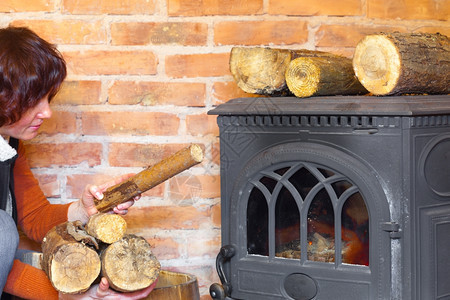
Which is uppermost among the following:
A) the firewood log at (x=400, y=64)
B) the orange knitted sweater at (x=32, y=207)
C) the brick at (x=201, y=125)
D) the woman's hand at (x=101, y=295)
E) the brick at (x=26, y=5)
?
the brick at (x=26, y=5)

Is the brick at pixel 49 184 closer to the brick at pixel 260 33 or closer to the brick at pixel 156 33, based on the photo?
the brick at pixel 156 33

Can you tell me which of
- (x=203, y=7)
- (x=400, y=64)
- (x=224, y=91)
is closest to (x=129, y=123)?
(x=224, y=91)

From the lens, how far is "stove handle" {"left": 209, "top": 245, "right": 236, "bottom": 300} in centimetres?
165

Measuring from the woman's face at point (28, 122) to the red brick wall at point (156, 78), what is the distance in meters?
0.32

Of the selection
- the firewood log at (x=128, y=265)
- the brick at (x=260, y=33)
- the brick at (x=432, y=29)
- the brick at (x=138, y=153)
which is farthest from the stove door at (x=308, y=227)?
the brick at (x=432, y=29)

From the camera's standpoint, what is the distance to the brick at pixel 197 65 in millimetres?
1942

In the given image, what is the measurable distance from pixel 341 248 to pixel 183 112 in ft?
2.28

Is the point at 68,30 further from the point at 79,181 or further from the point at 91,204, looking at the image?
the point at 91,204

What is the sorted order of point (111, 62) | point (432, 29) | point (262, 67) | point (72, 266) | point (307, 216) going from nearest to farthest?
point (72, 266), point (307, 216), point (262, 67), point (111, 62), point (432, 29)

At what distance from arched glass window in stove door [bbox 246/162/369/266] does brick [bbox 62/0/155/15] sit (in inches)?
26.6

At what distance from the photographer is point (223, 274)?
5.52 feet

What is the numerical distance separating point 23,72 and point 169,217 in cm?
68

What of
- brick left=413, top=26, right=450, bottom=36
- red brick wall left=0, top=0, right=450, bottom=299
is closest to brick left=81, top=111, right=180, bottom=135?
red brick wall left=0, top=0, right=450, bottom=299

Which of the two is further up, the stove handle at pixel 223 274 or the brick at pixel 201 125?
the brick at pixel 201 125
